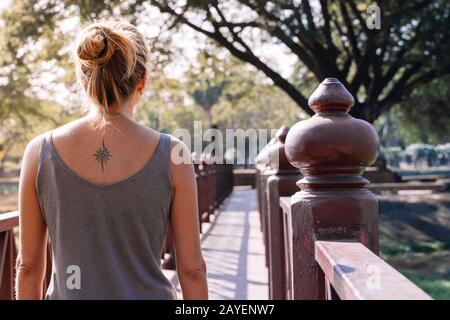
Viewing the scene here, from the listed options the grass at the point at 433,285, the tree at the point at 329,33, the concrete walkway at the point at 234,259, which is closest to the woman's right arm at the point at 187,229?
the concrete walkway at the point at 234,259

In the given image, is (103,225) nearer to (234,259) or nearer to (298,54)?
(234,259)

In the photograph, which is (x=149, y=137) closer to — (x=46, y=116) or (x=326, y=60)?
(x=326, y=60)

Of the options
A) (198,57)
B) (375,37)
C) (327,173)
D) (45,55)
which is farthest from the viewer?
(198,57)

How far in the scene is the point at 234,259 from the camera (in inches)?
336

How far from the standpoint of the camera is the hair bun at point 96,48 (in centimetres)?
163

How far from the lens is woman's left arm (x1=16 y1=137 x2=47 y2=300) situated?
1632mm

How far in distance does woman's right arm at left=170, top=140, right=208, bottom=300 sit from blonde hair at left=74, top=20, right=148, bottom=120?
0.74ft

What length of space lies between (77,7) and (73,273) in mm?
15749

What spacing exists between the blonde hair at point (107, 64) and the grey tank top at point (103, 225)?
207 mm

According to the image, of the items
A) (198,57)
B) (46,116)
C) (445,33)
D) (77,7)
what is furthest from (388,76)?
(46,116)

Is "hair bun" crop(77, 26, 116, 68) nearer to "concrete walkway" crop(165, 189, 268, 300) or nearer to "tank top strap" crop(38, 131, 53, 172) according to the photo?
"tank top strap" crop(38, 131, 53, 172)

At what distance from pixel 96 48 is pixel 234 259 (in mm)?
7165
